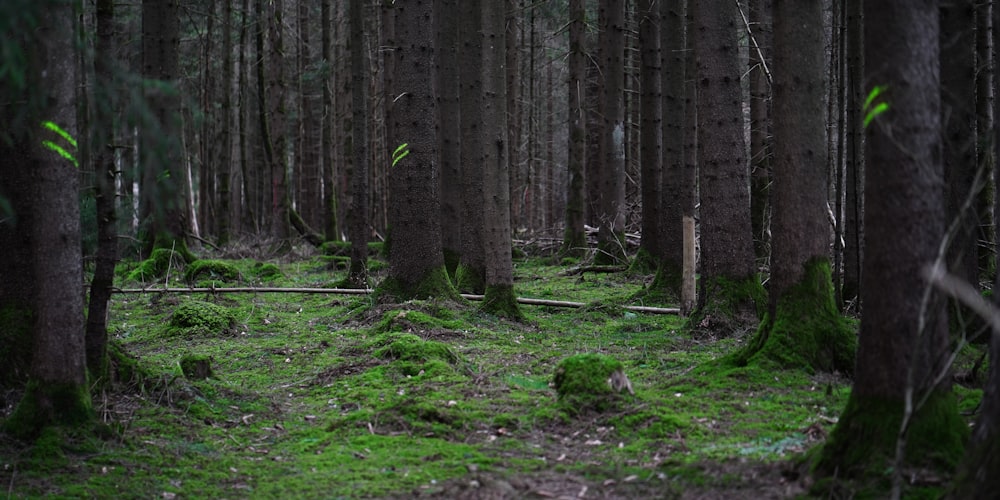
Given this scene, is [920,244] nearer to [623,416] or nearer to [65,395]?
[623,416]

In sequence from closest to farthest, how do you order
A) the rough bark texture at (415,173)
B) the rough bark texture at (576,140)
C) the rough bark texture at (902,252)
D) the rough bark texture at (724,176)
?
the rough bark texture at (902,252) < the rough bark texture at (724,176) < the rough bark texture at (415,173) < the rough bark texture at (576,140)

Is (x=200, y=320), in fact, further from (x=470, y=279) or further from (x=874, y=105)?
(x=874, y=105)

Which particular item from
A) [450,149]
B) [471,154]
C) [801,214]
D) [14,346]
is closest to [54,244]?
[14,346]

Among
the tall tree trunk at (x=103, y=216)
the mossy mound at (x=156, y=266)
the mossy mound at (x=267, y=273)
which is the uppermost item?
the tall tree trunk at (x=103, y=216)

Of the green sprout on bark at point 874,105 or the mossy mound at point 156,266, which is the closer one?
the green sprout on bark at point 874,105

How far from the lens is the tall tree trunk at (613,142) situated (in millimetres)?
17266

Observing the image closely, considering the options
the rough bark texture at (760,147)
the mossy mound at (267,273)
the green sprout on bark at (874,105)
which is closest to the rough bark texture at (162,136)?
the mossy mound at (267,273)

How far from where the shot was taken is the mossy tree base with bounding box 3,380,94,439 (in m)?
5.24

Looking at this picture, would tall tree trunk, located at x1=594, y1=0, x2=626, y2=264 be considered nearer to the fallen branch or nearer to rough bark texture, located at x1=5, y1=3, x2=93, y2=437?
the fallen branch

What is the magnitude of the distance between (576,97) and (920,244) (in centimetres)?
1512

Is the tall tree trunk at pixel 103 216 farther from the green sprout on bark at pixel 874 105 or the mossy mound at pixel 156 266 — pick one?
the mossy mound at pixel 156 266

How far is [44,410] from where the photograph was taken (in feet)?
17.3

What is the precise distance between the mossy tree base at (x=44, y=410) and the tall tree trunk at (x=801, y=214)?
16.9ft

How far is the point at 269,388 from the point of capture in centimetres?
784
